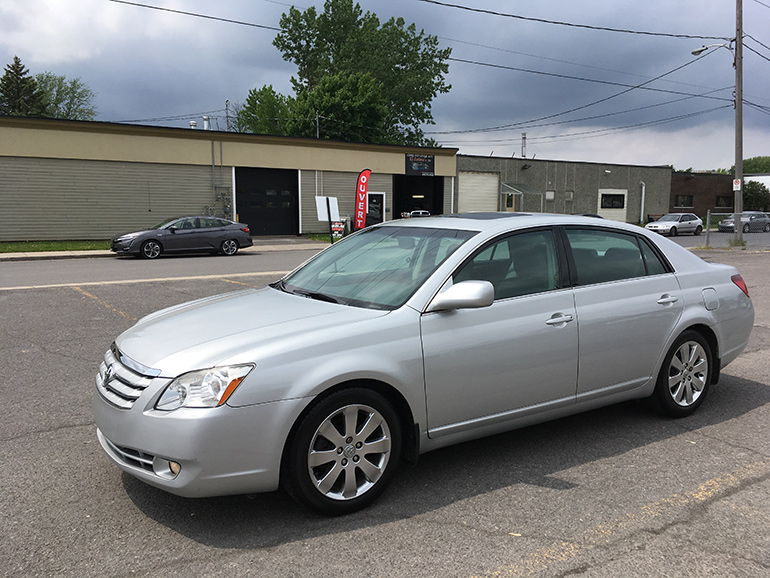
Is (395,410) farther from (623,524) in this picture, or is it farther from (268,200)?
(268,200)

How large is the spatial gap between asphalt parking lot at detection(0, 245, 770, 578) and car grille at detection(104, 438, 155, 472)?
12.6 inches

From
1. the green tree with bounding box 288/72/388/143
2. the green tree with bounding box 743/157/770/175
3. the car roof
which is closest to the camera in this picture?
the car roof

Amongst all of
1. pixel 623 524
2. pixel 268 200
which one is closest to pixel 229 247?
pixel 268 200

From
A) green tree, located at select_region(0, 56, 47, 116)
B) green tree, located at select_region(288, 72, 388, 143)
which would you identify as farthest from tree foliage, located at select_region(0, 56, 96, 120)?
green tree, located at select_region(288, 72, 388, 143)

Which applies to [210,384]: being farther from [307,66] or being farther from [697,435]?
[307,66]

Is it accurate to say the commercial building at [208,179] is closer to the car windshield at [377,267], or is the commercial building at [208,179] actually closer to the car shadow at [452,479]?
the car windshield at [377,267]

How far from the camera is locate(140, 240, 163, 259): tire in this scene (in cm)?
1975

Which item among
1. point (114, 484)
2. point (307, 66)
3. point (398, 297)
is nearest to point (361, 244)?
point (398, 297)

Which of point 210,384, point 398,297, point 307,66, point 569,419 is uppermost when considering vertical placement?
point 307,66

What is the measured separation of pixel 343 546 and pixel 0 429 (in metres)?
2.96

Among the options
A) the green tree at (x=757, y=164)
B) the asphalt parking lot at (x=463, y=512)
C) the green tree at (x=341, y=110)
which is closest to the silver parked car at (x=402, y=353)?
the asphalt parking lot at (x=463, y=512)

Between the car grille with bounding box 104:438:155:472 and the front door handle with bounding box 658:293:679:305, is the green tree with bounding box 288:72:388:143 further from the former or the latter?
the car grille with bounding box 104:438:155:472

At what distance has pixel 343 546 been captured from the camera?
2914 mm

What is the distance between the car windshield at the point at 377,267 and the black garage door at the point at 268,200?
2797 cm
